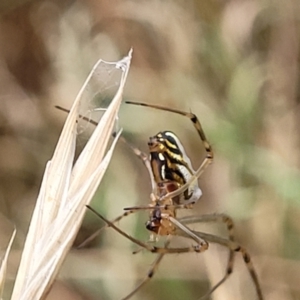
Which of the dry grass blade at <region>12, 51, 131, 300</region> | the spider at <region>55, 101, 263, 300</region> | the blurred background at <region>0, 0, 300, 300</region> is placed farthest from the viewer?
the blurred background at <region>0, 0, 300, 300</region>

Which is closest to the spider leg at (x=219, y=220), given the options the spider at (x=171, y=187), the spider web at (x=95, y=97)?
the spider at (x=171, y=187)

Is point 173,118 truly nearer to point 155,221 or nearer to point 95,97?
point 155,221

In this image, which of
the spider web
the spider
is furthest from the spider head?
the spider web

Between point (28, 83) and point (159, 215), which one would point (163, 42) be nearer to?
point (28, 83)

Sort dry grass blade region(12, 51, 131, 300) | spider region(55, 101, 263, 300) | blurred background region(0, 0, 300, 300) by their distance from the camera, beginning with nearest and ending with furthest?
dry grass blade region(12, 51, 131, 300) → spider region(55, 101, 263, 300) → blurred background region(0, 0, 300, 300)

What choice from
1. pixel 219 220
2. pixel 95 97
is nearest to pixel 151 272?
pixel 219 220

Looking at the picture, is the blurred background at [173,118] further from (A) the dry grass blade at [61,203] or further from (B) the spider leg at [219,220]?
(A) the dry grass blade at [61,203]

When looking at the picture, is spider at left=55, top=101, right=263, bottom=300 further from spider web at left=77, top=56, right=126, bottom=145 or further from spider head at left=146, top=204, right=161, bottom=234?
spider web at left=77, top=56, right=126, bottom=145

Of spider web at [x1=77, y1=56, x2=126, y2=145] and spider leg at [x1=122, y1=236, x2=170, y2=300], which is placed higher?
spider web at [x1=77, y1=56, x2=126, y2=145]
